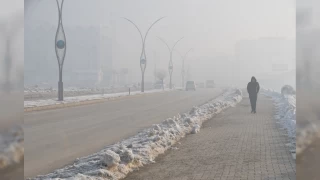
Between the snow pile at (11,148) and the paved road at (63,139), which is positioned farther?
the paved road at (63,139)

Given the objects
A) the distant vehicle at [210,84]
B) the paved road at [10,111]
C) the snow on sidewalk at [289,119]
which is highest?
the distant vehicle at [210,84]

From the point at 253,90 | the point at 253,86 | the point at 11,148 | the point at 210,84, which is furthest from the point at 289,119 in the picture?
the point at 210,84

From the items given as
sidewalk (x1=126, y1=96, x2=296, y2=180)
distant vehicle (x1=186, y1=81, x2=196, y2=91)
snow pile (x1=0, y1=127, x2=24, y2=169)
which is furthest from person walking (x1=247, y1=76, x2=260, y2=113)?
distant vehicle (x1=186, y1=81, x2=196, y2=91)

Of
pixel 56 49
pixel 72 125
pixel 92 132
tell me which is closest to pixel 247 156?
pixel 92 132

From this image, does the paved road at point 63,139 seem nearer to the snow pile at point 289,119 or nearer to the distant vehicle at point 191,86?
the snow pile at point 289,119

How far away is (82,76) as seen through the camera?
70250 millimetres

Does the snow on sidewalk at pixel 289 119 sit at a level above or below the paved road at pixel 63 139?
above

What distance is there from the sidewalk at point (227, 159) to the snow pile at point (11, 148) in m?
2.90

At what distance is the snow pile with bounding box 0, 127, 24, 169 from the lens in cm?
392

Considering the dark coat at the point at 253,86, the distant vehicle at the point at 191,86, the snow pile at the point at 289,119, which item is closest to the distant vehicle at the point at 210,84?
the distant vehicle at the point at 191,86

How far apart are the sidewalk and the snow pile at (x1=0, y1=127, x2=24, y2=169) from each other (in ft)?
9.53

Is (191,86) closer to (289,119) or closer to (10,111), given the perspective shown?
(289,119)

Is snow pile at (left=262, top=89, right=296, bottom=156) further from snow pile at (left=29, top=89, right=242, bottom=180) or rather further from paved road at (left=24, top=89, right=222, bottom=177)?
paved road at (left=24, top=89, right=222, bottom=177)

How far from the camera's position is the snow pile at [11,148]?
3925mm
